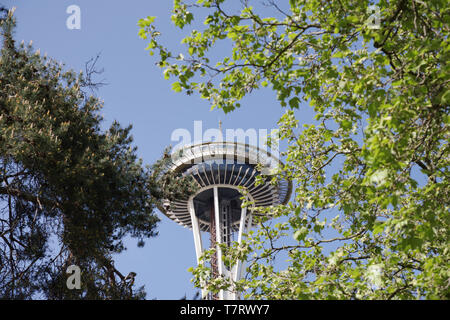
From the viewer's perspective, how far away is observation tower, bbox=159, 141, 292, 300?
4334cm

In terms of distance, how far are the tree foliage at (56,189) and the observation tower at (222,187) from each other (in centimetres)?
3073

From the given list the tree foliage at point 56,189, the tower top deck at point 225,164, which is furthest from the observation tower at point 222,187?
the tree foliage at point 56,189

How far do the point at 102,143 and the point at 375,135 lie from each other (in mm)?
7682

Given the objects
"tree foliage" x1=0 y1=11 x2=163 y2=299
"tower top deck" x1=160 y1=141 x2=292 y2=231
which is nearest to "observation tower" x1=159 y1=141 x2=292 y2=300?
"tower top deck" x1=160 y1=141 x2=292 y2=231

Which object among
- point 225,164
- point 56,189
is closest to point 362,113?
point 56,189

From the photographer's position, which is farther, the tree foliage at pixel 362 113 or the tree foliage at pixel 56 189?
the tree foliage at pixel 56 189

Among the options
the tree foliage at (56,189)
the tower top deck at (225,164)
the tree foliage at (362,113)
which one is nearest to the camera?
the tree foliage at (362,113)

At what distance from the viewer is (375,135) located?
5.03 meters

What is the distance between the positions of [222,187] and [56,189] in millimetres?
37856

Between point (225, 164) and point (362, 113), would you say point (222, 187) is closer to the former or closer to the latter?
point (225, 164)

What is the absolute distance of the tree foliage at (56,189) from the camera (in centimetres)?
898

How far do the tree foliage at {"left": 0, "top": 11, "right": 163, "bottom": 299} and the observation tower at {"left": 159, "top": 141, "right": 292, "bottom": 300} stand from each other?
30.7 m

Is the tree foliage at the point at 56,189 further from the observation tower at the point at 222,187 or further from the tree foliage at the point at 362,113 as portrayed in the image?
the observation tower at the point at 222,187

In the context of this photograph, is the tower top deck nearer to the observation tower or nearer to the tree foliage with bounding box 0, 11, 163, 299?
the observation tower
